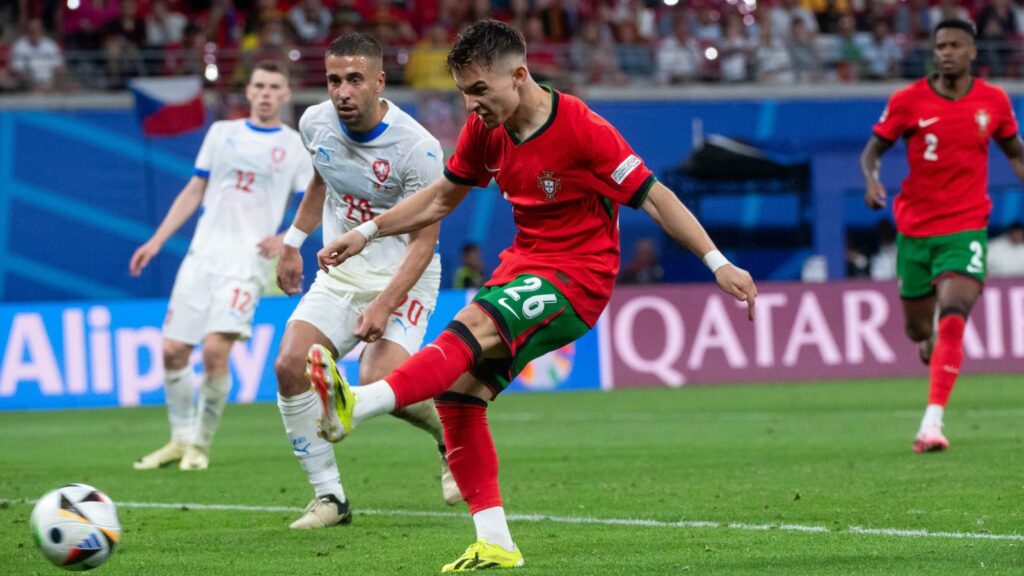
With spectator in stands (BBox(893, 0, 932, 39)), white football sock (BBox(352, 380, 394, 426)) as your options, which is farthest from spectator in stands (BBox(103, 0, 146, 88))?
white football sock (BBox(352, 380, 394, 426))

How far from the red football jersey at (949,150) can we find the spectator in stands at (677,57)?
42.9ft

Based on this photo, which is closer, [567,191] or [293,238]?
[567,191]

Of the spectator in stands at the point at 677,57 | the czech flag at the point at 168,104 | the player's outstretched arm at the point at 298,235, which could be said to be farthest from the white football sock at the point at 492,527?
the spectator in stands at the point at 677,57

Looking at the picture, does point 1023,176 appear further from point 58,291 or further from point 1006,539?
point 58,291

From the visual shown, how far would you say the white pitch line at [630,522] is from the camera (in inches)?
246

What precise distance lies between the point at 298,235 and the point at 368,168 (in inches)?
19.4

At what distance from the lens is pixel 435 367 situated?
545cm

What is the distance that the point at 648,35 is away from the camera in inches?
947

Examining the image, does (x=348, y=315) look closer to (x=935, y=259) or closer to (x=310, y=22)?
(x=935, y=259)

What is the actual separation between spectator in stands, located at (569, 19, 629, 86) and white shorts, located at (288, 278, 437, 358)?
15473mm

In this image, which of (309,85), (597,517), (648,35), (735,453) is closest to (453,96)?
(309,85)

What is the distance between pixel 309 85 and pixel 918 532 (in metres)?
16.5

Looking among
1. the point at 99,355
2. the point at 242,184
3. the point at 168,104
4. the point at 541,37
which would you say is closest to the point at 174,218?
the point at 242,184

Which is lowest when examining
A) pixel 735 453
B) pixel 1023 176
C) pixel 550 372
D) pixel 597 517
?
pixel 550 372
